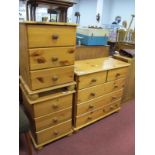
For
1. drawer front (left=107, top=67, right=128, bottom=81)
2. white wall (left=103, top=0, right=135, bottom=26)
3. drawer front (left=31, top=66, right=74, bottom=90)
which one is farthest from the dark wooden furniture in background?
white wall (left=103, top=0, right=135, bottom=26)

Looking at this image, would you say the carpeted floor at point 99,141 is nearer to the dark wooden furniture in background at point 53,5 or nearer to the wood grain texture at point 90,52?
the wood grain texture at point 90,52

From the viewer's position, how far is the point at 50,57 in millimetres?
1261

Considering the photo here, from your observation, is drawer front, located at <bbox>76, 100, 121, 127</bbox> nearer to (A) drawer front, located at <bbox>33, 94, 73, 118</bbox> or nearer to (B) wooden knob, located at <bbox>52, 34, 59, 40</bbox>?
(A) drawer front, located at <bbox>33, 94, 73, 118</bbox>

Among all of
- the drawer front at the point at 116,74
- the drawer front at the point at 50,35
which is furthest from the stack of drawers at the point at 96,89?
the drawer front at the point at 50,35

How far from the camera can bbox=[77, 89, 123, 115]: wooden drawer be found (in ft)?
5.70

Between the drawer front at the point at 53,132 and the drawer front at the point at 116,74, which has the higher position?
the drawer front at the point at 116,74

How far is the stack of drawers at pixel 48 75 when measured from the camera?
1167mm

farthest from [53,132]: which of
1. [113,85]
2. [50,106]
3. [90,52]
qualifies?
[90,52]

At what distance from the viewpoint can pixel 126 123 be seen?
203 cm

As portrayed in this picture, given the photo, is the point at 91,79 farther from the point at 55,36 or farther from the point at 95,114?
the point at 55,36

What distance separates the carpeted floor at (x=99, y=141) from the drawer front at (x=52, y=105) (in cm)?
42

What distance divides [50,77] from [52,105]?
0.30m
